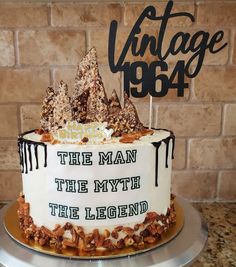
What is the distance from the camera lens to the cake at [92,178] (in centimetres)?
80

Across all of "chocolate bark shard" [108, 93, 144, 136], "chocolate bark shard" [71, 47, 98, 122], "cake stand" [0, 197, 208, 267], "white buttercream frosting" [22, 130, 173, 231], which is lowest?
"cake stand" [0, 197, 208, 267]

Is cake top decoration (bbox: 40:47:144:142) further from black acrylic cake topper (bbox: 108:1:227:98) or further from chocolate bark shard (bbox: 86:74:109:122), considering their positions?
black acrylic cake topper (bbox: 108:1:227:98)

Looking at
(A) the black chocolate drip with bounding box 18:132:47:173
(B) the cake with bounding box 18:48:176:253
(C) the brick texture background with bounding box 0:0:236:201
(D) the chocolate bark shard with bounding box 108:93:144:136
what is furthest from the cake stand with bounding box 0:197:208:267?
(C) the brick texture background with bounding box 0:0:236:201

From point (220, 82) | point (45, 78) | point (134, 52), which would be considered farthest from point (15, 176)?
point (220, 82)

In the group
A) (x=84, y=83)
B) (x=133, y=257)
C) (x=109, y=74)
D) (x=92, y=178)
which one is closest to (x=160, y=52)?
(x=109, y=74)

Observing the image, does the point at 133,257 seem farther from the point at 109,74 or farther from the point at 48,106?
the point at 109,74

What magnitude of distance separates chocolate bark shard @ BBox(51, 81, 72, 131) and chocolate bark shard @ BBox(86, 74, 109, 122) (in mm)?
53

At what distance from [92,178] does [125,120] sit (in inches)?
7.2

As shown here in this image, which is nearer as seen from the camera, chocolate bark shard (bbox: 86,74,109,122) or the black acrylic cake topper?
chocolate bark shard (bbox: 86,74,109,122)

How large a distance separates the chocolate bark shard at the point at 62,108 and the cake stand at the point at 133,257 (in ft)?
0.95

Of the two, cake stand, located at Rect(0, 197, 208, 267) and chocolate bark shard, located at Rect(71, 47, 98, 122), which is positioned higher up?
chocolate bark shard, located at Rect(71, 47, 98, 122)

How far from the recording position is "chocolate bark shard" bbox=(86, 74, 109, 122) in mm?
877

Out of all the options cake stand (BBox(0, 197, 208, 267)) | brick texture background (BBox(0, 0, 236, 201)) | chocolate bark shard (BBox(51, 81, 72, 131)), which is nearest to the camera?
cake stand (BBox(0, 197, 208, 267))

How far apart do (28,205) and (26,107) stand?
500 mm
